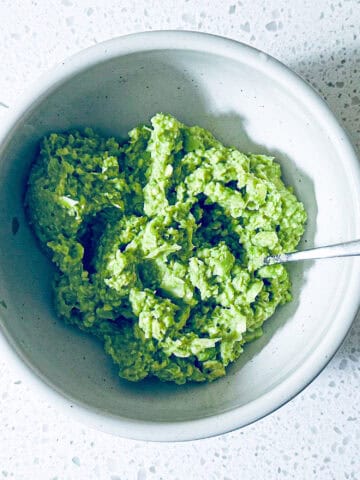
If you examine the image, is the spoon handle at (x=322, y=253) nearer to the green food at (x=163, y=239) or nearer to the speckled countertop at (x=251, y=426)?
the green food at (x=163, y=239)

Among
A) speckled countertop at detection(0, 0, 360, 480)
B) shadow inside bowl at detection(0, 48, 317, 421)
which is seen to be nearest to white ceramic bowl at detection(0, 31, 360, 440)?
shadow inside bowl at detection(0, 48, 317, 421)

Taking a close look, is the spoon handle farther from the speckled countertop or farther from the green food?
the speckled countertop

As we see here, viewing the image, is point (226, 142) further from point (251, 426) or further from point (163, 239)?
point (251, 426)

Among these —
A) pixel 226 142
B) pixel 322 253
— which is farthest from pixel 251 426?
pixel 226 142

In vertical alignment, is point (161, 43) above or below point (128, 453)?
above

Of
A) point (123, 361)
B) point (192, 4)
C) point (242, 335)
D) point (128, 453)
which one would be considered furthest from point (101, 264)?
point (192, 4)

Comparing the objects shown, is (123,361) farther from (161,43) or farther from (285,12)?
(285,12)
